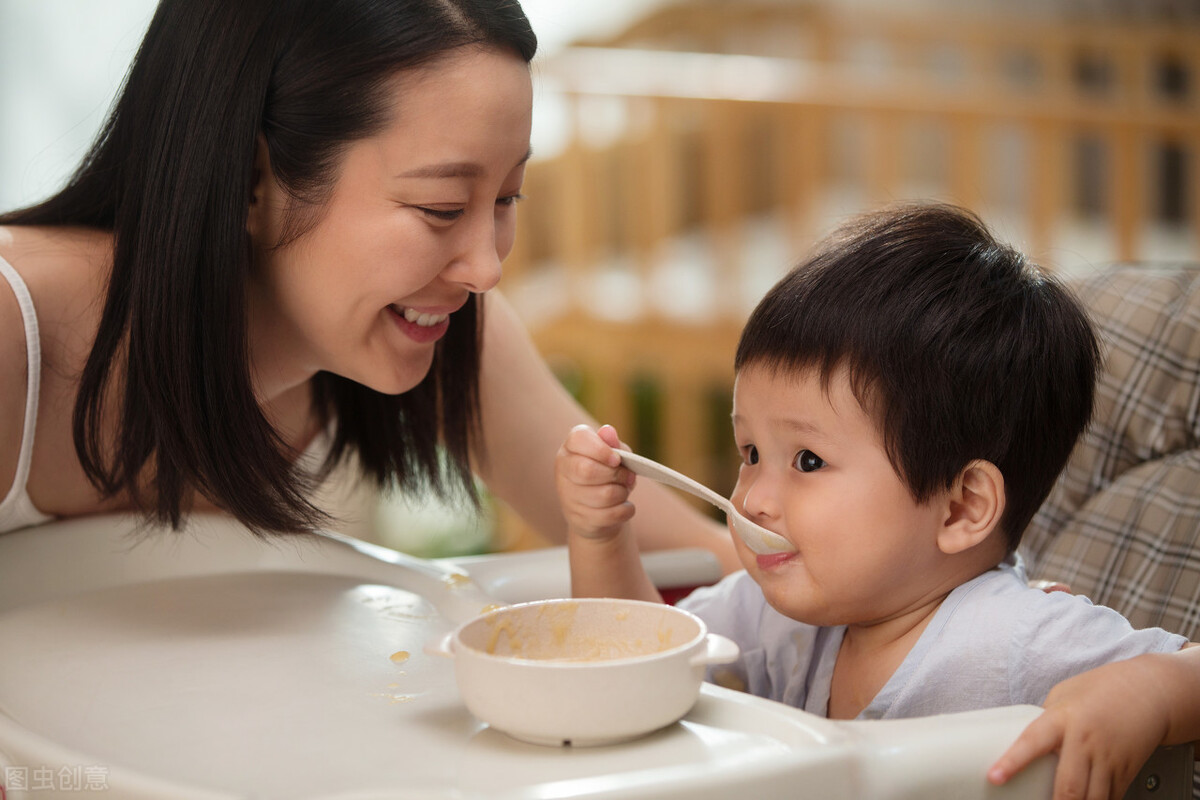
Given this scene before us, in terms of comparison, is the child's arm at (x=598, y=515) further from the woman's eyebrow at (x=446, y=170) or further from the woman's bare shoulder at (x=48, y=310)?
the woman's bare shoulder at (x=48, y=310)

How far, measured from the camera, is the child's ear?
0.93 metres

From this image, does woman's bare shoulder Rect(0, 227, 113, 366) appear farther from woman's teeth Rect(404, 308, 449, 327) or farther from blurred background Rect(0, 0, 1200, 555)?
blurred background Rect(0, 0, 1200, 555)

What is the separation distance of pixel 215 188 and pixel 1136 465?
3.34 feet

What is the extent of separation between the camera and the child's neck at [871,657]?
98cm

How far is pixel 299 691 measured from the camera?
802mm

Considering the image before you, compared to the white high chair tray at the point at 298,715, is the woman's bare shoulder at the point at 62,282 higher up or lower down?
higher up

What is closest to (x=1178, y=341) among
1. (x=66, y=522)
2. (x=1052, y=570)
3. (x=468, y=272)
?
(x=1052, y=570)

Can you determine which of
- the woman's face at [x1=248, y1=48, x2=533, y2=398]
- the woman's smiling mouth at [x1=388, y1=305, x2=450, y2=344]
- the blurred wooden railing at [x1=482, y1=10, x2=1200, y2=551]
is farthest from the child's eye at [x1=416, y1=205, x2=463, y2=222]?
the blurred wooden railing at [x1=482, y1=10, x2=1200, y2=551]

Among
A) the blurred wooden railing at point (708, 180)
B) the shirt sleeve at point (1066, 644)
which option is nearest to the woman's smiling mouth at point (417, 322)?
the shirt sleeve at point (1066, 644)

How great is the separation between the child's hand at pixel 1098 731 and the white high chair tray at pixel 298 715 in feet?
0.05

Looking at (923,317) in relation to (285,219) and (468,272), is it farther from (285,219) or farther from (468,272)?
(285,219)

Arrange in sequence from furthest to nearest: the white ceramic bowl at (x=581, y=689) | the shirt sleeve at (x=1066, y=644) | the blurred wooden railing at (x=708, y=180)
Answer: the blurred wooden railing at (x=708, y=180) < the shirt sleeve at (x=1066, y=644) < the white ceramic bowl at (x=581, y=689)

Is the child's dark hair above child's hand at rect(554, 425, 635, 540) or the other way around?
above

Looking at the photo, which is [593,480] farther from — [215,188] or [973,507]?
[215,188]
